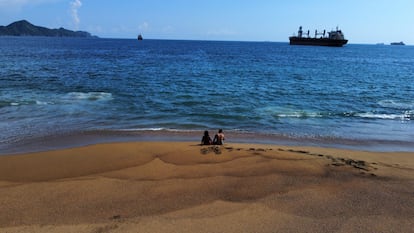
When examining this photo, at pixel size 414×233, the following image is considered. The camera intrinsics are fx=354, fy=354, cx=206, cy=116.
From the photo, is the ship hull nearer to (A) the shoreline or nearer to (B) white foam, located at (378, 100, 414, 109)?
(B) white foam, located at (378, 100, 414, 109)

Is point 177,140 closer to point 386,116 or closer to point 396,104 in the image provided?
point 386,116

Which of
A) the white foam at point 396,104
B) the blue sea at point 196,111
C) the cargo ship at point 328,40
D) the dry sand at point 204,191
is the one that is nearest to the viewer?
the dry sand at point 204,191

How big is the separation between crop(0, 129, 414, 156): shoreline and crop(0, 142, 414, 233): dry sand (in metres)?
2.04

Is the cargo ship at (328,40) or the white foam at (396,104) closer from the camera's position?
the white foam at (396,104)

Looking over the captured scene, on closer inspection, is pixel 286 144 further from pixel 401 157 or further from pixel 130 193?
pixel 130 193

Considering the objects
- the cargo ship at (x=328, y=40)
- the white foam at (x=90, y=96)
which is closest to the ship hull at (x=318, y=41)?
the cargo ship at (x=328, y=40)

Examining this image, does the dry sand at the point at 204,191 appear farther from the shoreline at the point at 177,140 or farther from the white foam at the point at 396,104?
the white foam at the point at 396,104

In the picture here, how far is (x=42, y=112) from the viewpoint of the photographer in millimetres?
21156

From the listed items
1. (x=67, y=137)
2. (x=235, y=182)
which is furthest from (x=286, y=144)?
(x=67, y=137)

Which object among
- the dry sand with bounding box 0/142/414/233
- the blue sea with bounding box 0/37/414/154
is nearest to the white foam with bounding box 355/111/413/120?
the blue sea with bounding box 0/37/414/154

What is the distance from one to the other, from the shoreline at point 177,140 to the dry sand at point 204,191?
2.04 meters

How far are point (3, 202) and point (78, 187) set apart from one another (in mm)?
1786

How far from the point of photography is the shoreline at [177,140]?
15.3m

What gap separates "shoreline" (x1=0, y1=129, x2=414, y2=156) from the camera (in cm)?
1530
